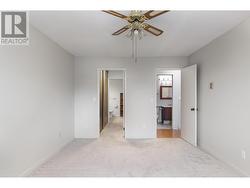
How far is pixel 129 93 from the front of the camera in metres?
5.21

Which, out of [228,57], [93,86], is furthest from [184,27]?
[93,86]

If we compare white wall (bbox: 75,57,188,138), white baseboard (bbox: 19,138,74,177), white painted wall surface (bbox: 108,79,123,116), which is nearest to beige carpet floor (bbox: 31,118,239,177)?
white baseboard (bbox: 19,138,74,177)

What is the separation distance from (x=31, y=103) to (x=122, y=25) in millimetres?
1898

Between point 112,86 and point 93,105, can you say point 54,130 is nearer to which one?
point 93,105

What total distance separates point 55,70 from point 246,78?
3.47m

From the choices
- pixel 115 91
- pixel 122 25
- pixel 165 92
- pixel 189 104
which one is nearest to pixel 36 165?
pixel 122 25

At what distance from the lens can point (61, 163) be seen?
3213 mm

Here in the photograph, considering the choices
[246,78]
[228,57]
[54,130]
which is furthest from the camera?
[54,130]

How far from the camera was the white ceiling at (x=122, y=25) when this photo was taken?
246cm

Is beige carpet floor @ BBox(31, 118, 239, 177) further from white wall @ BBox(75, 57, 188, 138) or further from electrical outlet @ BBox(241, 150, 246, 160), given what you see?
white wall @ BBox(75, 57, 188, 138)

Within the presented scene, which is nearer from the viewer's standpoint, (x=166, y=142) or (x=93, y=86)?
(x=166, y=142)

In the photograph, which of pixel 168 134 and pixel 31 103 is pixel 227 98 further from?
pixel 31 103

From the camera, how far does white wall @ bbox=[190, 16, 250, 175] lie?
2646 millimetres

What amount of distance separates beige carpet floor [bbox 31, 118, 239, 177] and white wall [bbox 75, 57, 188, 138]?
650 millimetres
